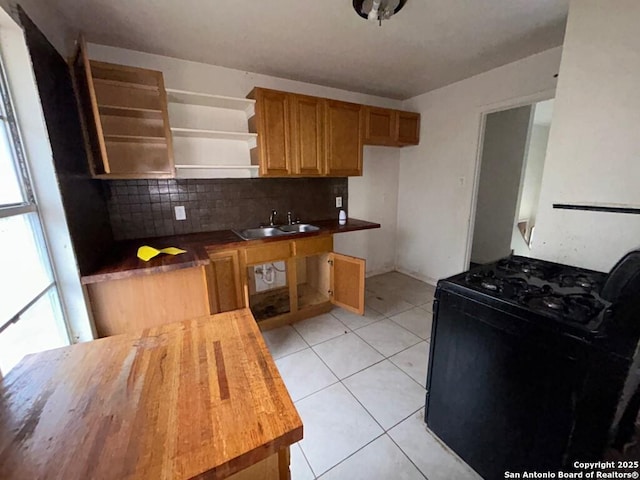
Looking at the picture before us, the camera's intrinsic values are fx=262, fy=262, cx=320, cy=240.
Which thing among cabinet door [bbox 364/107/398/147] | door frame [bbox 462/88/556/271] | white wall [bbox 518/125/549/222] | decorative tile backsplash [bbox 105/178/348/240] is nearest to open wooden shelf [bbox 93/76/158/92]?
decorative tile backsplash [bbox 105/178/348/240]

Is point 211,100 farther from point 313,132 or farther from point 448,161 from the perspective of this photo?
point 448,161

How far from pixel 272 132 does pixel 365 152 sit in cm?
137

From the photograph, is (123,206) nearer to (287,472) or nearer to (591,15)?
(287,472)

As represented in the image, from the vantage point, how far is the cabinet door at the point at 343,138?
8.39 ft

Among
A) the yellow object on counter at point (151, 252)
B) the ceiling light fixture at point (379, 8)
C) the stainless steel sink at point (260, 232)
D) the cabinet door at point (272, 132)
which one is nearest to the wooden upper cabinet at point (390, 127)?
the cabinet door at point (272, 132)

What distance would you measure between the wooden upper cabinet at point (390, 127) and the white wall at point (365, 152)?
319 mm

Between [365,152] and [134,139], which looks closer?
[134,139]

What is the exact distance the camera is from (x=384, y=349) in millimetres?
2105

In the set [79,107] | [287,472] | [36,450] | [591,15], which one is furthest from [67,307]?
[591,15]

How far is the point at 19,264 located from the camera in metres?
1.15

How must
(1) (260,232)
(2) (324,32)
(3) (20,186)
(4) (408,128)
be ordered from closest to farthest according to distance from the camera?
(3) (20,186)
(2) (324,32)
(1) (260,232)
(4) (408,128)

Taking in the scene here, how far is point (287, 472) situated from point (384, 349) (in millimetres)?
1539

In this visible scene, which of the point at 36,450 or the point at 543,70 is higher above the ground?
the point at 543,70

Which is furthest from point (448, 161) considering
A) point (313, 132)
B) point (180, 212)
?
point (180, 212)
